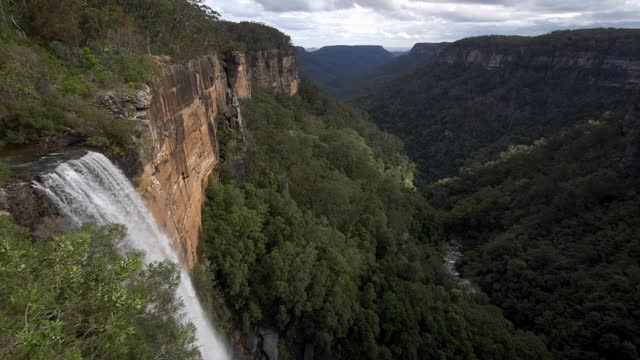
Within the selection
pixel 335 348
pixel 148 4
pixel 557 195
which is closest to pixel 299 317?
pixel 335 348

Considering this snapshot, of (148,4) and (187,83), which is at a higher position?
(148,4)

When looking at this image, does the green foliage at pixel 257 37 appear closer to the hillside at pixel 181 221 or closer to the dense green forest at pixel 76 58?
the hillside at pixel 181 221

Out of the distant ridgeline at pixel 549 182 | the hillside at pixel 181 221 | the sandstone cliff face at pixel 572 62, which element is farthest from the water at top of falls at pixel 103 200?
the sandstone cliff face at pixel 572 62

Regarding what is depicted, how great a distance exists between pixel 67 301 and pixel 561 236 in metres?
43.9

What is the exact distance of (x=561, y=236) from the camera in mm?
39688

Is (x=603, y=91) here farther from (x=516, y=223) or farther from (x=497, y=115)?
(x=516, y=223)

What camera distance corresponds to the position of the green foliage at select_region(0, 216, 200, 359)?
5.21 metres

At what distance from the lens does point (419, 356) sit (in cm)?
2406

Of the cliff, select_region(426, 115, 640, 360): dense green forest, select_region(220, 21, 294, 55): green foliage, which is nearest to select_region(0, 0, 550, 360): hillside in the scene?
select_region(426, 115, 640, 360): dense green forest

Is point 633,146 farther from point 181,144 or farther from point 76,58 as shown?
point 76,58

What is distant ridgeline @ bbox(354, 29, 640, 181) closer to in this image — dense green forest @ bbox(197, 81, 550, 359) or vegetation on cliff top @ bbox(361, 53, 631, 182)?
vegetation on cliff top @ bbox(361, 53, 631, 182)

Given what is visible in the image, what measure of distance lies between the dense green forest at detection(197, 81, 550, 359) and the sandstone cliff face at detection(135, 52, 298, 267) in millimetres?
1763

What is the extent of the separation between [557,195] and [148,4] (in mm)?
45582

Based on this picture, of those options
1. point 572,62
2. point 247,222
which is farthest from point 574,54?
point 247,222
